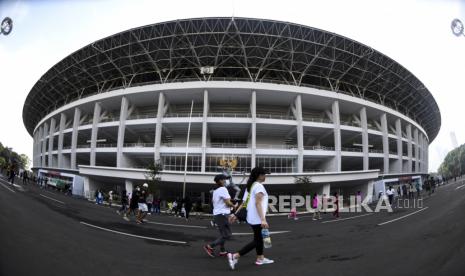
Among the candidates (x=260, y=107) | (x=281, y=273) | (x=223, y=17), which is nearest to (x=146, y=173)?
(x=260, y=107)

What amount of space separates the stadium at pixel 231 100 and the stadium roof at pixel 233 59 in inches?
5.0

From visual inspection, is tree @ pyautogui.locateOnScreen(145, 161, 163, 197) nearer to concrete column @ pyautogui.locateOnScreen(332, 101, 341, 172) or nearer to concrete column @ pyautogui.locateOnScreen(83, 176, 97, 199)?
concrete column @ pyautogui.locateOnScreen(83, 176, 97, 199)

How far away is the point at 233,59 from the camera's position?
2838cm

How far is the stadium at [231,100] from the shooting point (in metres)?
25.8

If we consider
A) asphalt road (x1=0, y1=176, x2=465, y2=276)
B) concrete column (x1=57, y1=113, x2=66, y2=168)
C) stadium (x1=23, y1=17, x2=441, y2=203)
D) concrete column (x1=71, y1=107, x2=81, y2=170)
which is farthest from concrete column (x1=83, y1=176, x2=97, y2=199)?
asphalt road (x1=0, y1=176, x2=465, y2=276)

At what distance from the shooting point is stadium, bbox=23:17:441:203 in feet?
84.8

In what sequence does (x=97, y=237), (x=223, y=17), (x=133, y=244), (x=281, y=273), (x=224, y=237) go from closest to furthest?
1. (x=281, y=273)
2. (x=224, y=237)
3. (x=133, y=244)
4. (x=97, y=237)
5. (x=223, y=17)

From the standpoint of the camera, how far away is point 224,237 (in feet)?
17.0

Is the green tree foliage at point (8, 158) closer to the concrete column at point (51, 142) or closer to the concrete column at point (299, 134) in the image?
the concrete column at point (51, 142)

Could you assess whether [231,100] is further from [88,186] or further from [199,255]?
[199,255]

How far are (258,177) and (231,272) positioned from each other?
5.59 ft

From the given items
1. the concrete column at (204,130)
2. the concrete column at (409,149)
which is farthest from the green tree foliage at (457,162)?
the concrete column at (204,130)

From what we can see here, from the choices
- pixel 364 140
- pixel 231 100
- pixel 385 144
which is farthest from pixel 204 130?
pixel 385 144

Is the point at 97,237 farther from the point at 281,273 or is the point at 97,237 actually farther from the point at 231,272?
the point at 281,273
